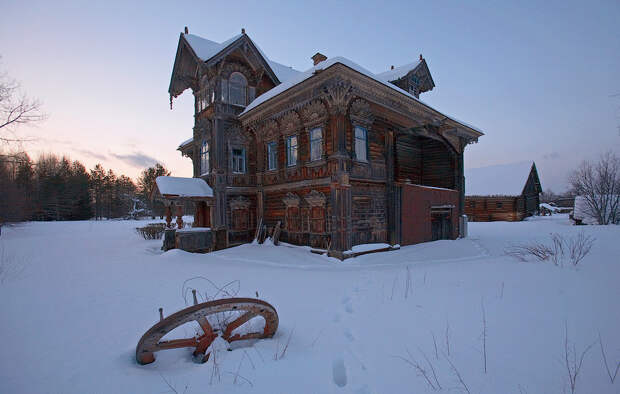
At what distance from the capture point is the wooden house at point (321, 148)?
393 inches

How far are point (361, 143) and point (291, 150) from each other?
3.37 meters

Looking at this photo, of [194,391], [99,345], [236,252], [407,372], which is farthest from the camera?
[236,252]

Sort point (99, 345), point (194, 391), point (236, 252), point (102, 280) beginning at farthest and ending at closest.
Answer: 1. point (236, 252)
2. point (102, 280)
3. point (99, 345)
4. point (194, 391)

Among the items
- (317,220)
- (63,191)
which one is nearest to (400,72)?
(317,220)

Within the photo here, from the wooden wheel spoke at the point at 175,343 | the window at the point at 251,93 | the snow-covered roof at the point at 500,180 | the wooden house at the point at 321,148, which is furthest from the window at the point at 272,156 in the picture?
the snow-covered roof at the point at 500,180

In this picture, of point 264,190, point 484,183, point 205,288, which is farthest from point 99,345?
point 484,183

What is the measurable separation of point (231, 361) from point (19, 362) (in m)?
2.56

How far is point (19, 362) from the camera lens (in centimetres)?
296

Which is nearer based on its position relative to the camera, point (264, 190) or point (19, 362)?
point (19, 362)

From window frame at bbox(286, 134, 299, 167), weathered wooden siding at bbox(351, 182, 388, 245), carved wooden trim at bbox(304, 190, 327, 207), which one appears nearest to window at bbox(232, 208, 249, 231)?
window frame at bbox(286, 134, 299, 167)

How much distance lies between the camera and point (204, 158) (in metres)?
14.4

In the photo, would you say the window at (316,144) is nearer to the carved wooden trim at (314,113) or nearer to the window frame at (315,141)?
the window frame at (315,141)

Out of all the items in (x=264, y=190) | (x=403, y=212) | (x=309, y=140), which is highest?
(x=309, y=140)

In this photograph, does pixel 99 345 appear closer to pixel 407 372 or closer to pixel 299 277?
pixel 407 372
